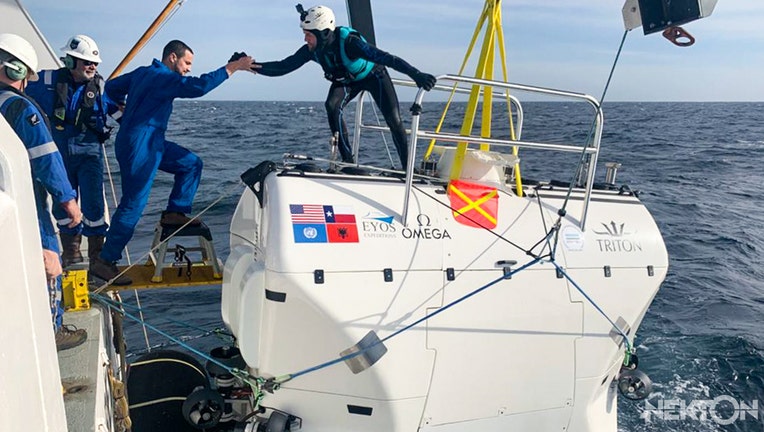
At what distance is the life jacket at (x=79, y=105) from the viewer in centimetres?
484

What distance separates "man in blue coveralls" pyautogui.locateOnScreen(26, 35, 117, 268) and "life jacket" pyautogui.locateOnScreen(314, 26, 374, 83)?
1.90 metres

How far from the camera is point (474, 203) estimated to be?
4270 millimetres

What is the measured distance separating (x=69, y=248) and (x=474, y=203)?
367cm

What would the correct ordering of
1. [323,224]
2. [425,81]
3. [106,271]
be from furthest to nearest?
1. [106,271]
2. [425,81]
3. [323,224]

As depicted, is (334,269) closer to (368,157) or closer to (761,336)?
(761,336)

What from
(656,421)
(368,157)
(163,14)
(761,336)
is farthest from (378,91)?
(368,157)

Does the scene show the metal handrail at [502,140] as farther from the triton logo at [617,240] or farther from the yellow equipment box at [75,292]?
the yellow equipment box at [75,292]

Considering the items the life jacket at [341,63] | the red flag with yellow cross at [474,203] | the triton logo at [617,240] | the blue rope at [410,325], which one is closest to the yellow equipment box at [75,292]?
the blue rope at [410,325]

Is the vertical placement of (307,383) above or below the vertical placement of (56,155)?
below

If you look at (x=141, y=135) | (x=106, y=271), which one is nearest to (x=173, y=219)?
(x=106, y=271)

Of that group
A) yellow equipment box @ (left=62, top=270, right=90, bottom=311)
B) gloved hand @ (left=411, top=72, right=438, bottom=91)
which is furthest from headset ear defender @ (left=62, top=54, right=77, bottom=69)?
gloved hand @ (left=411, top=72, right=438, bottom=91)

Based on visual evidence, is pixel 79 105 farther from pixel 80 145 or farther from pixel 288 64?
pixel 288 64

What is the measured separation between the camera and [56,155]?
11.2 ft

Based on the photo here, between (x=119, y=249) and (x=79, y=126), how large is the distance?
112 cm
